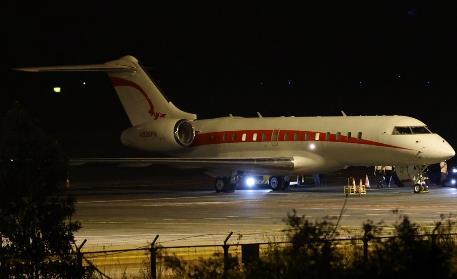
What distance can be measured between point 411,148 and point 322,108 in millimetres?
48569

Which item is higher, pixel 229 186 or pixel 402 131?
pixel 402 131

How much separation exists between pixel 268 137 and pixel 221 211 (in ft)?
45.4

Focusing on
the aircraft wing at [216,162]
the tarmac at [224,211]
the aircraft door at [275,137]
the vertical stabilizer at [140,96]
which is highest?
the vertical stabilizer at [140,96]

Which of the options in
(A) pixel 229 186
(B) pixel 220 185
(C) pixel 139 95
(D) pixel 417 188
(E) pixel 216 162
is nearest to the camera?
(D) pixel 417 188

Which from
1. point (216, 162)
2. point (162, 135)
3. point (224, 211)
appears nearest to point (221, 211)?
point (224, 211)

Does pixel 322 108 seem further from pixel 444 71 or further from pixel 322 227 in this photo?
pixel 322 227

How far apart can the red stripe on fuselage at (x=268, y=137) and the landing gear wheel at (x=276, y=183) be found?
5.38 feet

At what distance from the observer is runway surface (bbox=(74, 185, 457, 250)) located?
23125 millimetres

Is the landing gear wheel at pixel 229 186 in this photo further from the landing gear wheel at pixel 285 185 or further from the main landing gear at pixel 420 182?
the main landing gear at pixel 420 182

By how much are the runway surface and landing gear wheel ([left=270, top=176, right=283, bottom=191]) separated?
37.7 inches

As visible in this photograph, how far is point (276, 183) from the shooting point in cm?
4456

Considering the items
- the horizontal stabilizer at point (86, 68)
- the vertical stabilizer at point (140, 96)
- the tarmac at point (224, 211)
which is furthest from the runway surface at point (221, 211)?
the horizontal stabilizer at point (86, 68)

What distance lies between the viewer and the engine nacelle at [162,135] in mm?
46531

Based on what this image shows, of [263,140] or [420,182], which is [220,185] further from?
[420,182]
